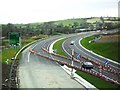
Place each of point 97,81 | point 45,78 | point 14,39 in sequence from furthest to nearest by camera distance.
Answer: point 14,39
point 45,78
point 97,81

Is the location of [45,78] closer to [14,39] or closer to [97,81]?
[97,81]

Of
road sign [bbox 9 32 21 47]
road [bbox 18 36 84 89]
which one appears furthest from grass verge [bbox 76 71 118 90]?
road sign [bbox 9 32 21 47]

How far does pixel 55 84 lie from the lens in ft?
120

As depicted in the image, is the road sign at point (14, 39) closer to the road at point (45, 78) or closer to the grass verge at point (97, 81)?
the road at point (45, 78)

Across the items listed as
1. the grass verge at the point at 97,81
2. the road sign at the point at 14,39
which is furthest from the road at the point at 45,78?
the road sign at the point at 14,39

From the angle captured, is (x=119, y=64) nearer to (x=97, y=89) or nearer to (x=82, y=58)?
(x=82, y=58)

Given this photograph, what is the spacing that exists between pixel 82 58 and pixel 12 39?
75.0 ft

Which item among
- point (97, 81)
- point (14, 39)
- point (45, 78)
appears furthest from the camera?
point (14, 39)

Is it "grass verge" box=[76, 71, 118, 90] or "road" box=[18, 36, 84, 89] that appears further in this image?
"road" box=[18, 36, 84, 89]

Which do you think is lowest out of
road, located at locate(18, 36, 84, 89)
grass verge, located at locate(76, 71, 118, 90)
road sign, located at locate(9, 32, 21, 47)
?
road, located at locate(18, 36, 84, 89)

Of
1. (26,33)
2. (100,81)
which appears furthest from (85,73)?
(26,33)

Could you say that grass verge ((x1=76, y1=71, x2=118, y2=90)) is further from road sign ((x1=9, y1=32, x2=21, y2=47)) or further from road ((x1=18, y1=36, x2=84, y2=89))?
road sign ((x1=9, y1=32, x2=21, y2=47))

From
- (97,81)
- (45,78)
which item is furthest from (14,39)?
(97,81)

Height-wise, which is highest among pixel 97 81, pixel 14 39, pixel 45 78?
pixel 14 39
